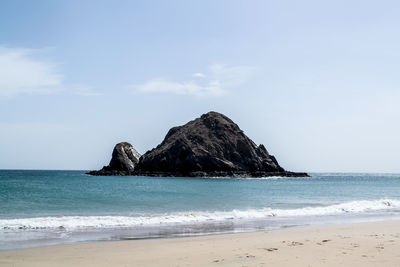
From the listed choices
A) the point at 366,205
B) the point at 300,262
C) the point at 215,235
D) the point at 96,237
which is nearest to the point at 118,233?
the point at 96,237

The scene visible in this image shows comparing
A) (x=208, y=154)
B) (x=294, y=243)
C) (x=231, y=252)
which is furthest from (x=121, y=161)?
(x=231, y=252)

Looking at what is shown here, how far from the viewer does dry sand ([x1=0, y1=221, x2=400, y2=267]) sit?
32.9 ft

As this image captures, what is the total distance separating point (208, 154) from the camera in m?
110

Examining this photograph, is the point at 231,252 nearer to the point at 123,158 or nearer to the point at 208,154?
the point at 208,154

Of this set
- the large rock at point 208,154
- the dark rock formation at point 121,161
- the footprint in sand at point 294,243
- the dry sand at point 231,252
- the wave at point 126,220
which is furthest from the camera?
the dark rock formation at point 121,161

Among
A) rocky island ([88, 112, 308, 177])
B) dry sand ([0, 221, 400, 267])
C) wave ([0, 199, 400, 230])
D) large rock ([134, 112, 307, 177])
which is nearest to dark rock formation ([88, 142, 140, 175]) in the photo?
rocky island ([88, 112, 308, 177])

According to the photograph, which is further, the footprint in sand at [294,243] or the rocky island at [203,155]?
the rocky island at [203,155]

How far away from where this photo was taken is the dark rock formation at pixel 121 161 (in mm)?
120944

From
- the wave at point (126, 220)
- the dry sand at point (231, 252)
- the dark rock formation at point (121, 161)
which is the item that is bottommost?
the wave at point (126, 220)

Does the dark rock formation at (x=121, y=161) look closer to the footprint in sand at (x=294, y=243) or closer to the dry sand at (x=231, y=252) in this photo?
the dry sand at (x=231, y=252)

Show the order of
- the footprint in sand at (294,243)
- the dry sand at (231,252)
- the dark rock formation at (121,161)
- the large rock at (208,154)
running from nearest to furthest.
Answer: the dry sand at (231,252) → the footprint in sand at (294,243) → the large rock at (208,154) → the dark rock formation at (121,161)

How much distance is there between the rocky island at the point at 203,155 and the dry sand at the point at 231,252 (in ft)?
292

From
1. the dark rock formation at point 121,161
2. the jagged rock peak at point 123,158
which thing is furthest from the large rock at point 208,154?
the jagged rock peak at point 123,158

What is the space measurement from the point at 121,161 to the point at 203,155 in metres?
28.6
